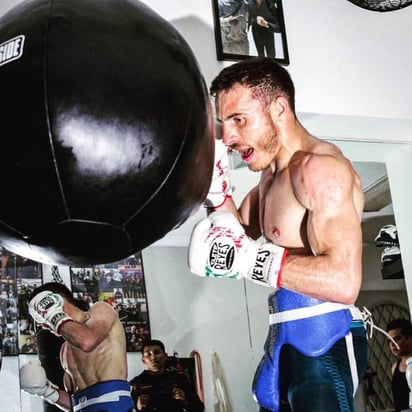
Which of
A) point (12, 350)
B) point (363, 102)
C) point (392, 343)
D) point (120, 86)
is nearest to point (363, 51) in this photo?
point (363, 102)

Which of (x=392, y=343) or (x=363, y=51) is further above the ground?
(x=363, y=51)

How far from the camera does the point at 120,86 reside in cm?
112

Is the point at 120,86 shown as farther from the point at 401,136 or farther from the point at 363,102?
the point at 401,136

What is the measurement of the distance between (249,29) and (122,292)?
1.29m

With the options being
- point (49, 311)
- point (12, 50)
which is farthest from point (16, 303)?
point (12, 50)

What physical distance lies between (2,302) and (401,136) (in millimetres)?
2088

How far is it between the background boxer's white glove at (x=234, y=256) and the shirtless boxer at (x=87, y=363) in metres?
1.05

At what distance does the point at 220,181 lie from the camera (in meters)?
2.12

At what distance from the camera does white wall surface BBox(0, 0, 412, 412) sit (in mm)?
3018

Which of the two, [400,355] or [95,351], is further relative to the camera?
[400,355]

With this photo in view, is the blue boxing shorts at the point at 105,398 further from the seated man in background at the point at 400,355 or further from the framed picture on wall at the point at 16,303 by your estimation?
the seated man in background at the point at 400,355

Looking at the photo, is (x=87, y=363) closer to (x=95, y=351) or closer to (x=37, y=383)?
(x=95, y=351)

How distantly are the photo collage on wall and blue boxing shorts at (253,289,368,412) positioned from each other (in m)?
1.02

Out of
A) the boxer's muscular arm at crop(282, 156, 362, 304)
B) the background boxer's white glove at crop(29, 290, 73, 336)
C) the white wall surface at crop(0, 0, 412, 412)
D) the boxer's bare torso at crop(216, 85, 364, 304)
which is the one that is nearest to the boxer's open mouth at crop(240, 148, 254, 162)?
the boxer's bare torso at crop(216, 85, 364, 304)
